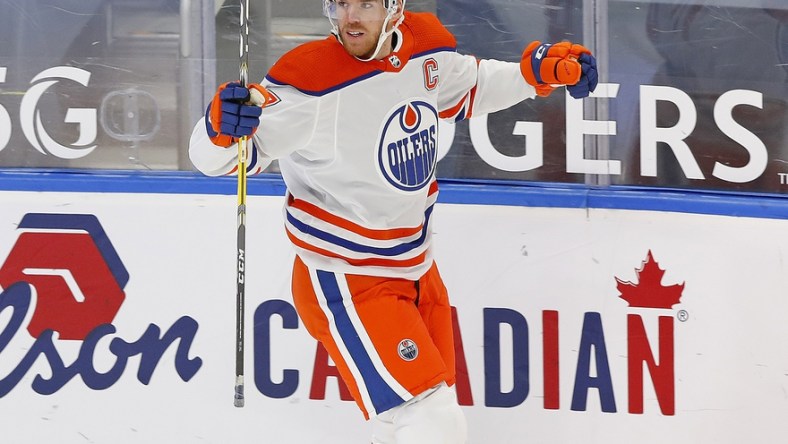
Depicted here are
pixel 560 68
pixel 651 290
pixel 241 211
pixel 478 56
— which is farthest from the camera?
pixel 478 56

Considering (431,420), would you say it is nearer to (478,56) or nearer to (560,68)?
(560,68)

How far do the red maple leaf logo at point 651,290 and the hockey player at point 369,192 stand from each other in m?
0.61

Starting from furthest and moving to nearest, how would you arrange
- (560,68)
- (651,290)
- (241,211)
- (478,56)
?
1. (478,56)
2. (651,290)
3. (560,68)
4. (241,211)

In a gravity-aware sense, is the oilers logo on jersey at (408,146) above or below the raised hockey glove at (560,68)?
below

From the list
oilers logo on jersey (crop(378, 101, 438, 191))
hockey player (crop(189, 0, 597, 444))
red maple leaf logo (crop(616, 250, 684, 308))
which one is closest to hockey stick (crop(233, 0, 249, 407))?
hockey player (crop(189, 0, 597, 444))

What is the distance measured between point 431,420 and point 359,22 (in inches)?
33.1

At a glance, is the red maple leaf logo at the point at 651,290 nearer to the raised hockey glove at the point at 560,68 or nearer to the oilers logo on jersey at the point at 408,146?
the raised hockey glove at the point at 560,68

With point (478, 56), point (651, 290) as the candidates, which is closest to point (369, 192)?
point (478, 56)

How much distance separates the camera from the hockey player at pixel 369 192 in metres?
2.12

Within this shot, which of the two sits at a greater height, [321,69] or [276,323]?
[321,69]

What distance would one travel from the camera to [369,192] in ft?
7.26

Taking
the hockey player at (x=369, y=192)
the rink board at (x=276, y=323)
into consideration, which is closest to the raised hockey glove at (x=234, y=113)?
the hockey player at (x=369, y=192)

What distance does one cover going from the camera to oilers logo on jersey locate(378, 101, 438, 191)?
2.20 m

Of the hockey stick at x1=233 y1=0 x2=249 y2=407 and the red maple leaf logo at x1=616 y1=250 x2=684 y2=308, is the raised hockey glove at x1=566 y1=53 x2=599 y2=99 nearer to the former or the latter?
the red maple leaf logo at x1=616 y1=250 x2=684 y2=308
